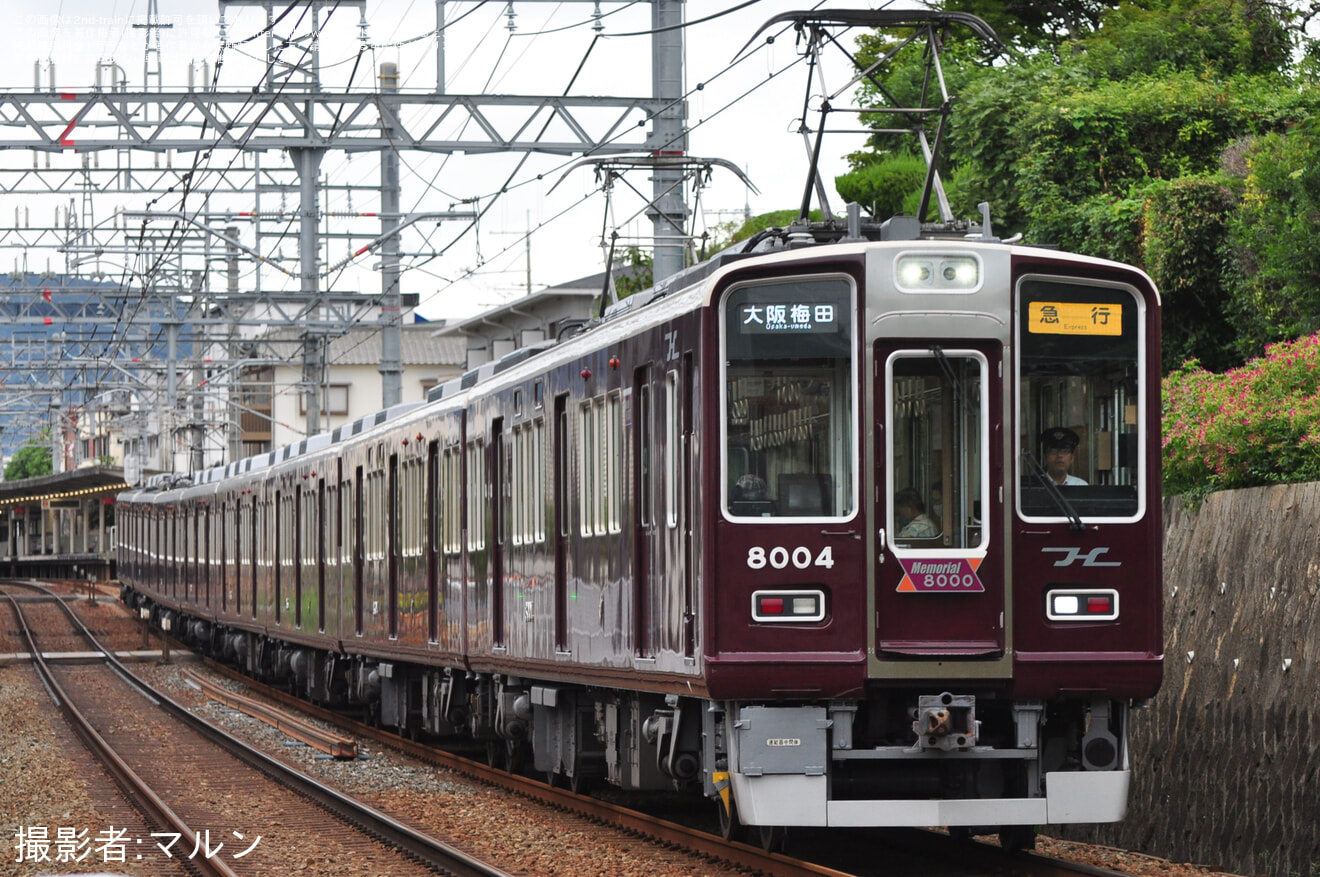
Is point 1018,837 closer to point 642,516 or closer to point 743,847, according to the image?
point 743,847

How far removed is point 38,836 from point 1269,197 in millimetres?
10685

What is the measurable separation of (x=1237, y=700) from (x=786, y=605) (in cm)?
416

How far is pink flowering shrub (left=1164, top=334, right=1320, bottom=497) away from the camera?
1277cm

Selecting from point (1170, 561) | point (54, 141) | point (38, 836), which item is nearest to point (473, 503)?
point (38, 836)

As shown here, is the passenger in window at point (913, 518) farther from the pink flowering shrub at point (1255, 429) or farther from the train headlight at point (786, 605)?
the pink flowering shrub at point (1255, 429)

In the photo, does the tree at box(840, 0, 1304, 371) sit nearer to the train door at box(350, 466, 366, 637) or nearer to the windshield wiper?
the windshield wiper

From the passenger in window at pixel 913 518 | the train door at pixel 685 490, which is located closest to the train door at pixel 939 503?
the passenger in window at pixel 913 518

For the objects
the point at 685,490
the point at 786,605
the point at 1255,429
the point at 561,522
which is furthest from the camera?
the point at 1255,429

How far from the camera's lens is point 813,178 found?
9.80m

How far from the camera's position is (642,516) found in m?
10.1

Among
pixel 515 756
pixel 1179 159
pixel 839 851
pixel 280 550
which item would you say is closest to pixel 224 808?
pixel 515 756

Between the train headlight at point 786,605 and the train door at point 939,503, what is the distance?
0.89 feet

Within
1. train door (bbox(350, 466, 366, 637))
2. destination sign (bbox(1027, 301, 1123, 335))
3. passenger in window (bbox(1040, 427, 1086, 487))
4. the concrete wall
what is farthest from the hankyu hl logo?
train door (bbox(350, 466, 366, 637))

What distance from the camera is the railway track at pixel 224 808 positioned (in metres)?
10.9
